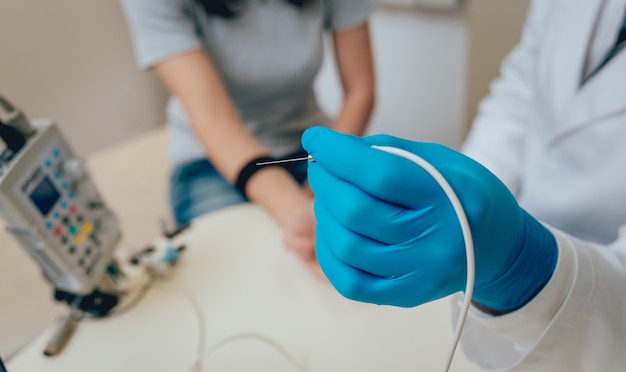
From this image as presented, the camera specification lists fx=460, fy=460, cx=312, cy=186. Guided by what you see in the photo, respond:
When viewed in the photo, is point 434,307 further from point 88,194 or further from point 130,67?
point 130,67

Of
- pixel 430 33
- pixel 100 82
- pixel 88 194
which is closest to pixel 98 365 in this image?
pixel 88 194

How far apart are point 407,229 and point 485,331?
185mm

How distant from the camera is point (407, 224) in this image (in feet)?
1.09

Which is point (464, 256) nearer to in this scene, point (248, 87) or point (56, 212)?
point (56, 212)

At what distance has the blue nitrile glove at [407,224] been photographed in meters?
0.32

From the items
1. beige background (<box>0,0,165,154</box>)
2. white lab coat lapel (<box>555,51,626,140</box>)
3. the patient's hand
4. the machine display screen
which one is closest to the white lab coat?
white lab coat lapel (<box>555,51,626,140</box>)

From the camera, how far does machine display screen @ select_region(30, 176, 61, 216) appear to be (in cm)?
48

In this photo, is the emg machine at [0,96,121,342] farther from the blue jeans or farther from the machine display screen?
the blue jeans

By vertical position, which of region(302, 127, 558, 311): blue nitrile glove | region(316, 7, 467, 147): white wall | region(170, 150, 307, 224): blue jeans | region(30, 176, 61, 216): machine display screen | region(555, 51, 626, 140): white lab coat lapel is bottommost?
region(316, 7, 467, 147): white wall

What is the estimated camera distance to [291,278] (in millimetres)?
585

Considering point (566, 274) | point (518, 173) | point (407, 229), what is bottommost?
point (518, 173)

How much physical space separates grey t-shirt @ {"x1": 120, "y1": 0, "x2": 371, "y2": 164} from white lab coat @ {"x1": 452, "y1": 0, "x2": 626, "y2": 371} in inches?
13.3

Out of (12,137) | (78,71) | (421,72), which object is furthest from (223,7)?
(78,71)

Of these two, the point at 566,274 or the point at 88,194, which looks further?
the point at 88,194
